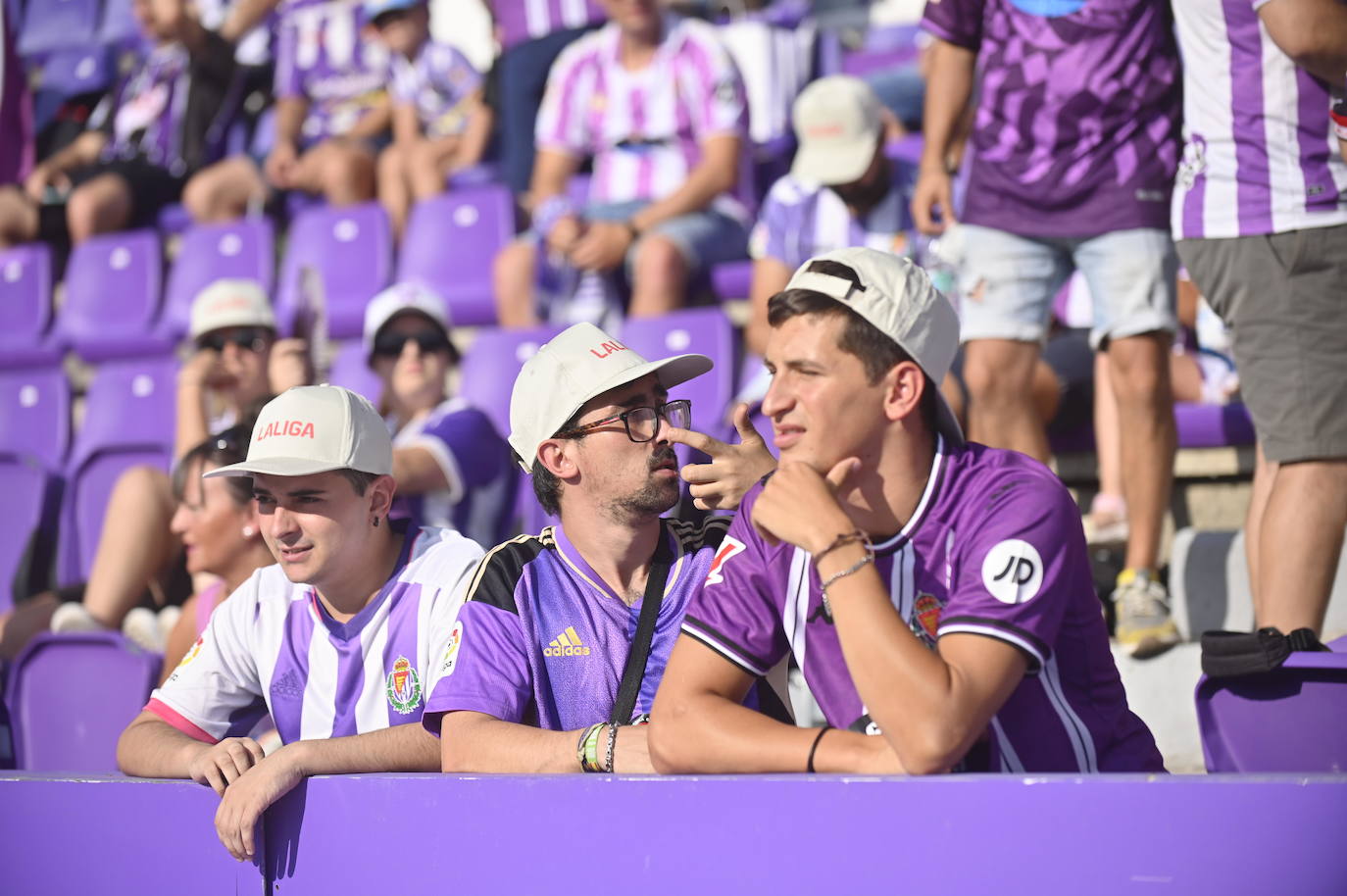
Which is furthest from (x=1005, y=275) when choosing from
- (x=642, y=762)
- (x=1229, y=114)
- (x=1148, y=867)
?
(x=1148, y=867)

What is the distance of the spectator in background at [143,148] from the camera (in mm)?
8266

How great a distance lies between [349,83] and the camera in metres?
8.42

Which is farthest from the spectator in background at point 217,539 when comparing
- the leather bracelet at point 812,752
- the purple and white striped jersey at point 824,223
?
the leather bracelet at point 812,752

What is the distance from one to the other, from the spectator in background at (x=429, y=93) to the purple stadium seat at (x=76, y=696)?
13.0 feet

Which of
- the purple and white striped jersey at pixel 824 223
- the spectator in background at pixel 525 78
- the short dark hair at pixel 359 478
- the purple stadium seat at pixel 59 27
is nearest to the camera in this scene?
the short dark hair at pixel 359 478

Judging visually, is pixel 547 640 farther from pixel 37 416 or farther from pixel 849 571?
pixel 37 416

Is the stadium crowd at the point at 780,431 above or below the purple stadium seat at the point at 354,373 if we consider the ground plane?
above

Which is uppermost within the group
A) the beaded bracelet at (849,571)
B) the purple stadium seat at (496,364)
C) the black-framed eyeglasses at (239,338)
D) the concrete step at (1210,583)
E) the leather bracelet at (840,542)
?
the leather bracelet at (840,542)

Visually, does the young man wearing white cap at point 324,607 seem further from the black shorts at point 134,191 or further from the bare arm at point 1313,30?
the black shorts at point 134,191

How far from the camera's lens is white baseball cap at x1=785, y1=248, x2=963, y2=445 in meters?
2.23

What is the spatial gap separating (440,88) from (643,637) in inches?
227

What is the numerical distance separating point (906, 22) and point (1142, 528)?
5.04m

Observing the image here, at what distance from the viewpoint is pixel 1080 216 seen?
3.83 metres

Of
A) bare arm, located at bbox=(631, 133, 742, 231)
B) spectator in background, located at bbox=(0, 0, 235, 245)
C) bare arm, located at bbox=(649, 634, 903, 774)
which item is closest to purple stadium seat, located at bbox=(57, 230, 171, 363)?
spectator in background, located at bbox=(0, 0, 235, 245)
